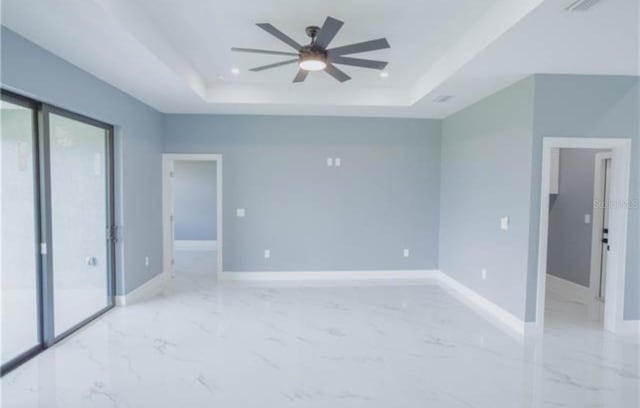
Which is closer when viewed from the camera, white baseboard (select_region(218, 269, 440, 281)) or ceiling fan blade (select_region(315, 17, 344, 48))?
ceiling fan blade (select_region(315, 17, 344, 48))

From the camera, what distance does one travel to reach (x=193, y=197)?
837 centimetres

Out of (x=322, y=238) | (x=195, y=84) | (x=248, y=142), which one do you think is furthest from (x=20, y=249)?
(x=322, y=238)

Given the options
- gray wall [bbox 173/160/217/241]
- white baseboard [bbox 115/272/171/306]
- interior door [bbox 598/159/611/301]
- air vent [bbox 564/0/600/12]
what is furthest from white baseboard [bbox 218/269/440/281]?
air vent [bbox 564/0/600/12]

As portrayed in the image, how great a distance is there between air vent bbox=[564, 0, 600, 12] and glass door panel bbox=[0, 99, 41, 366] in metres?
4.14

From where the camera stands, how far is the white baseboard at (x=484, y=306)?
3730 millimetres

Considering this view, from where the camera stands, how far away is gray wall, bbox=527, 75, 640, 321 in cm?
347

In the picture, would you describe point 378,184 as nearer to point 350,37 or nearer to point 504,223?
point 504,223

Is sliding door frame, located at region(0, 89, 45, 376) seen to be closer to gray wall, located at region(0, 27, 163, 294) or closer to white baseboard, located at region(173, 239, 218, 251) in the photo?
gray wall, located at region(0, 27, 163, 294)

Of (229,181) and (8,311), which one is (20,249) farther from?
(229,181)

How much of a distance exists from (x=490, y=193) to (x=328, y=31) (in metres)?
2.94

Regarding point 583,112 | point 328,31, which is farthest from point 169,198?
point 583,112

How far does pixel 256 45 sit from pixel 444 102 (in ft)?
8.60

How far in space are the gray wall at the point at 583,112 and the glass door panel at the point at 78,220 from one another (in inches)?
189

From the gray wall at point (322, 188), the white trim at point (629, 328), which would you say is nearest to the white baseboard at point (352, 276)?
the gray wall at point (322, 188)
